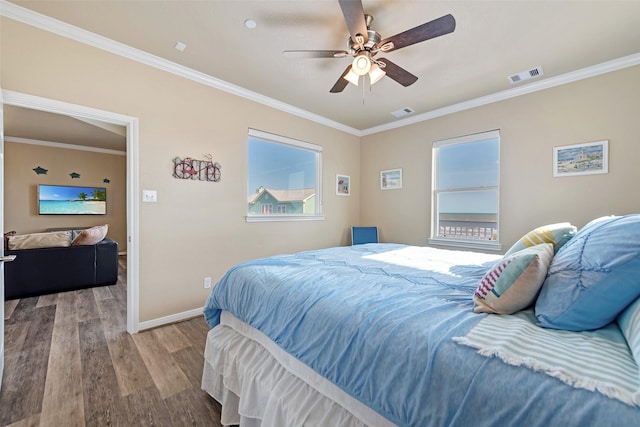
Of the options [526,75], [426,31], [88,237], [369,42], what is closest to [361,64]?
[369,42]

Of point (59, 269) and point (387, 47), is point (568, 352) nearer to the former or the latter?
point (387, 47)

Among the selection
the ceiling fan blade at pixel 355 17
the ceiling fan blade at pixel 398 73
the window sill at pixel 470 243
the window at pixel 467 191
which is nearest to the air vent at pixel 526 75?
the window at pixel 467 191

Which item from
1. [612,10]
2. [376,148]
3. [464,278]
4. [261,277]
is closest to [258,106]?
[376,148]

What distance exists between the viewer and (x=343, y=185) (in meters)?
4.65

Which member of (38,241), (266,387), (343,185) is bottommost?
(266,387)

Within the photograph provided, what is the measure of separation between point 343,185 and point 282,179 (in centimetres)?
118

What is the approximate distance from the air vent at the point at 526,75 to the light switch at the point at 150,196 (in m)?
3.99

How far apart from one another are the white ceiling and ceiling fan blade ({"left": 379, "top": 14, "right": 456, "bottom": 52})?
0.96 feet

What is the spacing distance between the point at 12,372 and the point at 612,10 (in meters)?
5.08

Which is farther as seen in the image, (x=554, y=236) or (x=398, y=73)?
(x=398, y=73)

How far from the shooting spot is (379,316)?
3.26 ft

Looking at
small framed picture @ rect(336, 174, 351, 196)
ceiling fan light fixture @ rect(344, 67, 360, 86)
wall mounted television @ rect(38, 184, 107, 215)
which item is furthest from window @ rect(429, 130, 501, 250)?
wall mounted television @ rect(38, 184, 107, 215)

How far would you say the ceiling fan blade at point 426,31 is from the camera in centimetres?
164

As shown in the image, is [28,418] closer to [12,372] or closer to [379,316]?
[12,372]
